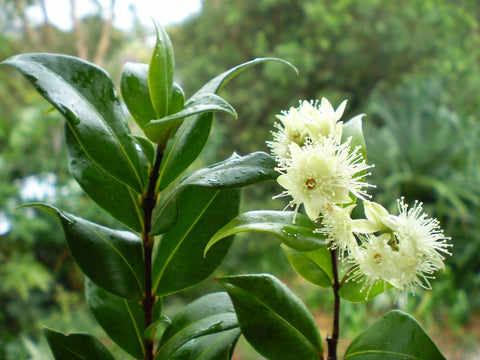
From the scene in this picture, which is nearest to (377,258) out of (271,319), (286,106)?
(271,319)

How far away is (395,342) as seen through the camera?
367 mm

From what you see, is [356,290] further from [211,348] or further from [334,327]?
[211,348]

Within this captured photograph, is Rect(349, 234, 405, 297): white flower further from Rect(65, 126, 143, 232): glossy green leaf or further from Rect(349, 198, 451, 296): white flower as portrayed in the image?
Rect(65, 126, 143, 232): glossy green leaf

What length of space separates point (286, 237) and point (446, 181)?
330cm

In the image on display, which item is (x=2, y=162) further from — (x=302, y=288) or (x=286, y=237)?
(x=286, y=237)

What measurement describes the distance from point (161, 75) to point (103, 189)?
0.12 meters

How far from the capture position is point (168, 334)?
0.43 m

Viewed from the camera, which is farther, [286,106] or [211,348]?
[286,106]

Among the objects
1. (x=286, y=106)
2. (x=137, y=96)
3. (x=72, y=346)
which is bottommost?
(x=72, y=346)

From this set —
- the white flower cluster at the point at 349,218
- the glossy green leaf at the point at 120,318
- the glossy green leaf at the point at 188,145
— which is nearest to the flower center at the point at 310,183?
the white flower cluster at the point at 349,218

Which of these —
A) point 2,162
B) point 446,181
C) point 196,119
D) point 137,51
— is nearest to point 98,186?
point 196,119

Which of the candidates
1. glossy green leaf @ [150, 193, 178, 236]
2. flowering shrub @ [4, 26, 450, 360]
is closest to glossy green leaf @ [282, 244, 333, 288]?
flowering shrub @ [4, 26, 450, 360]

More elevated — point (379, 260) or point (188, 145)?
point (188, 145)

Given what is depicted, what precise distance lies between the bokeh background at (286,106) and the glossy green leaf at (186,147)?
0.14 meters
